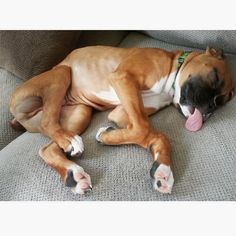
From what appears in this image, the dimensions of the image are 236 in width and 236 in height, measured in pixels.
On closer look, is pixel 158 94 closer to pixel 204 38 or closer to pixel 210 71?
pixel 210 71

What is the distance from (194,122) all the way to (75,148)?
A: 0.44m

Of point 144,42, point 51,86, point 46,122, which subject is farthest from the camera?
point 144,42

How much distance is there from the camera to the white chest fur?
1544 millimetres

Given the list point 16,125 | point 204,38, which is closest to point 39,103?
→ point 16,125

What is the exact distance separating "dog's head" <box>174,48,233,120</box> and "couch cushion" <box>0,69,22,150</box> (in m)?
0.73

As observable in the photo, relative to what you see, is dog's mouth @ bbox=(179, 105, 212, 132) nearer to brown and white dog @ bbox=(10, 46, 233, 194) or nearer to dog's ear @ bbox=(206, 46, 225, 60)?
brown and white dog @ bbox=(10, 46, 233, 194)

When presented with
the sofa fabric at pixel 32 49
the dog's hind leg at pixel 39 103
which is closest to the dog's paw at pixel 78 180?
the dog's hind leg at pixel 39 103

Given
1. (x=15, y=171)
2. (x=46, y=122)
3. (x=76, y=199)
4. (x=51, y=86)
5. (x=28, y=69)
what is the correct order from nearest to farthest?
1. (x=76, y=199)
2. (x=15, y=171)
3. (x=46, y=122)
4. (x=51, y=86)
5. (x=28, y=69)

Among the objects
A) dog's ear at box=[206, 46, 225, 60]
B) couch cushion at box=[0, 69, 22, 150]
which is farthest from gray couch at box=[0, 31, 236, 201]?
dog's ear at box=[206, 46, 225, 60]

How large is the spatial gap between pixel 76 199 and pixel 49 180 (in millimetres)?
125

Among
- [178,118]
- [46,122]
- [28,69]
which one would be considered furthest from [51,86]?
[178,118]

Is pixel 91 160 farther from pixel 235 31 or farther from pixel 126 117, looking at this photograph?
pixel 235 31

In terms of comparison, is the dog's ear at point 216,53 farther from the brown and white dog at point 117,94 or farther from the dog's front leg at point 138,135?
the dog's front leg at point 138,135

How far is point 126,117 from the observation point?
1.45 meters
